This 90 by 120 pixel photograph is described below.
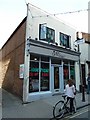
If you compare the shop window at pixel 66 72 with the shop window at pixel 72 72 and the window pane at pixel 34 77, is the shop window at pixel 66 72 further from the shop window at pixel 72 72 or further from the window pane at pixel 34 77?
the window pane at pixel 34 77

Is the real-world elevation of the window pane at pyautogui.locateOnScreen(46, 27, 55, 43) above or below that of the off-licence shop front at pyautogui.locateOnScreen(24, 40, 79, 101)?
above

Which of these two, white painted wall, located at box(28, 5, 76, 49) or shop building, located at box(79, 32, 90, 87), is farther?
shop building, located at box(79, 32, 90, 87)

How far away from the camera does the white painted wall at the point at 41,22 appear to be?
12.5 metres

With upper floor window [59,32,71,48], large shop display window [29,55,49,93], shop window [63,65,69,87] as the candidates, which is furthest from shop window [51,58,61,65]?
upper floor window [59,32,71,48]

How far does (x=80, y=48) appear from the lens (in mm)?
17719

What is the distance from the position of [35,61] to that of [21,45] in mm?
1652

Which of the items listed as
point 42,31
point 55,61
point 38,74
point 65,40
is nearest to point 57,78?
point 55,61

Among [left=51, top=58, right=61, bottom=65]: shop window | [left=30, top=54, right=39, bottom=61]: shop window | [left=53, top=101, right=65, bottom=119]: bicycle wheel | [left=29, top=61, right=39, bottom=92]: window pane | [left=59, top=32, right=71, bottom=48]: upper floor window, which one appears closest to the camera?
[left=53, top=101, right=65, bottom=119]: bicycle wheel

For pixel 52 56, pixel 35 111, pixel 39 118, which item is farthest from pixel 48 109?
pixel 52 56

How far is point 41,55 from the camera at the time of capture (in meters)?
13.1

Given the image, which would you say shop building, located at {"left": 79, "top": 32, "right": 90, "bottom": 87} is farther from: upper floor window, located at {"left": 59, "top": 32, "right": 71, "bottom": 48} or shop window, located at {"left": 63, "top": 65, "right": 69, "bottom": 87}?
shop window, located at {"left": 63, "top": 65, "right": 69, "bottom": 87}

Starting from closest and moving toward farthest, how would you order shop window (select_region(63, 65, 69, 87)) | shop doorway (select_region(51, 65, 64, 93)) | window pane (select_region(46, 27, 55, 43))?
window pane (select_region(46, 27, 55, 43)) → shop doorway (select_region(51, 65, 64, 93)) → shop window (select_region(63, 65, 69, 87))

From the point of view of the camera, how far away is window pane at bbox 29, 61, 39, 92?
12.3 meters

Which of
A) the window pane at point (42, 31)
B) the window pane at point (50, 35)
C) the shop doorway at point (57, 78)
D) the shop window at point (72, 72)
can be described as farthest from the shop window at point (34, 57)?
the shop window at point (72, 72)
